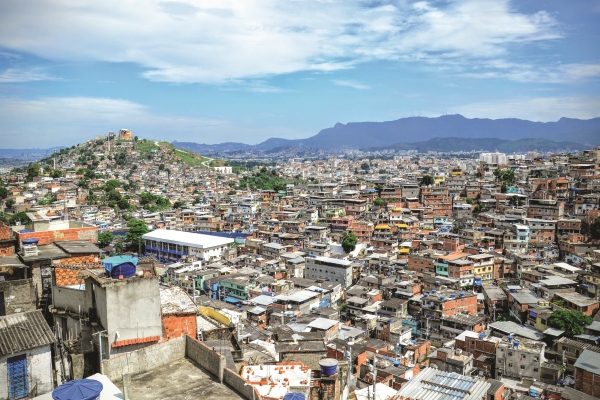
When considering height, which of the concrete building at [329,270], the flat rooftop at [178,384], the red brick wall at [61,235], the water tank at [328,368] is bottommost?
the concrete building at [329,270]

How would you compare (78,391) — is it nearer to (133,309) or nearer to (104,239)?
(133,309)

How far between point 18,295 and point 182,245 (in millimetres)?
28637

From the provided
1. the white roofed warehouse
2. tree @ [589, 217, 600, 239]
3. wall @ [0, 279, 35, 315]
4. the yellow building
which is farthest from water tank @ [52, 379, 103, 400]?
the yellow building

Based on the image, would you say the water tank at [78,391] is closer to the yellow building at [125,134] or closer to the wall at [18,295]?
the wall at [18,295]

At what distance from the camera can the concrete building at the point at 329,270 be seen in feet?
93.2

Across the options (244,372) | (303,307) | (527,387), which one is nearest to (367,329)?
(303,307)

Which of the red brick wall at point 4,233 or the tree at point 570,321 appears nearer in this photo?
the red brick wall at point 4,233

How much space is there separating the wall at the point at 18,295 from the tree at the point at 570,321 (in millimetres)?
19426

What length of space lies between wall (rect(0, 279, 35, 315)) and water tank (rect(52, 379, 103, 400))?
11.9 feet

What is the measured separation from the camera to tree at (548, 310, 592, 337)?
1883 cm

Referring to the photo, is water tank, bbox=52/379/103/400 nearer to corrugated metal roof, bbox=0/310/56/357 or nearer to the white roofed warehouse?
corrugated metal roof, bbox=0/310/56/357

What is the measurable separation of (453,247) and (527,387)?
14605 millimetres

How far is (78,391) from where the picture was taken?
4203mm

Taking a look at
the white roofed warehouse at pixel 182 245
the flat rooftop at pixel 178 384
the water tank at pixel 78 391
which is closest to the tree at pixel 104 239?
the white roofed warehouse at pixel 182 245
